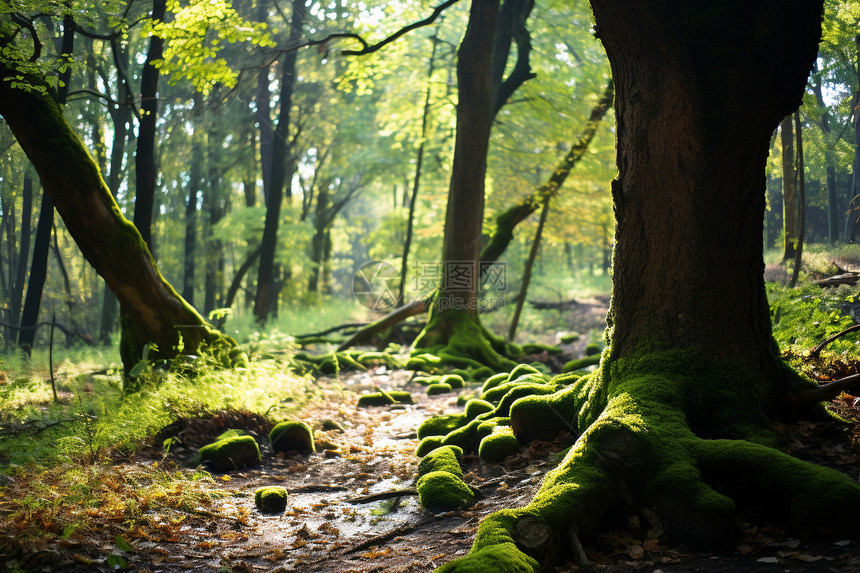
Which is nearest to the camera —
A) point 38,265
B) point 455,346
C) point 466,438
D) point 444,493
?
point 444,493

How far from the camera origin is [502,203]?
19.4 metres

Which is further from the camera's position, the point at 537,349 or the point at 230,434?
the point at 537,349

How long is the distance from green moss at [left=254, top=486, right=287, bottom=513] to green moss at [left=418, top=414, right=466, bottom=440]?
199cm

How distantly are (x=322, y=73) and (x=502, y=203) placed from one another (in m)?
8.95

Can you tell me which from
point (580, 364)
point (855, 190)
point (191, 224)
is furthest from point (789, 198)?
point (191, 224)

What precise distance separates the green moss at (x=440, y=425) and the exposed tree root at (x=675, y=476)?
2.28 metres

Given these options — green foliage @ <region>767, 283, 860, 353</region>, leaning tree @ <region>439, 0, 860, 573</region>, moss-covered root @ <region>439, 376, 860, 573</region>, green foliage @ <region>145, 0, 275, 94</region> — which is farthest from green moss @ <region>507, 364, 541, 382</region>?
green foliage @ <region>145, 0, 275, 94</region>

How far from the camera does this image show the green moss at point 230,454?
561cm

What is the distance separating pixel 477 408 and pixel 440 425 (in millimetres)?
477

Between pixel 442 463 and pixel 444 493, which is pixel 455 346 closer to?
pixel 442 463

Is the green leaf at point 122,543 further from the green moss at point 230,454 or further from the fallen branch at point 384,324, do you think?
the fallen branch at point 384,324

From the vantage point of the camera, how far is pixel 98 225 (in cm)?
700

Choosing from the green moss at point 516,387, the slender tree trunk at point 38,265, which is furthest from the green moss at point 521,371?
the slender tree trunk at point 38,265

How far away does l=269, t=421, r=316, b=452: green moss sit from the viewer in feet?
20.9
